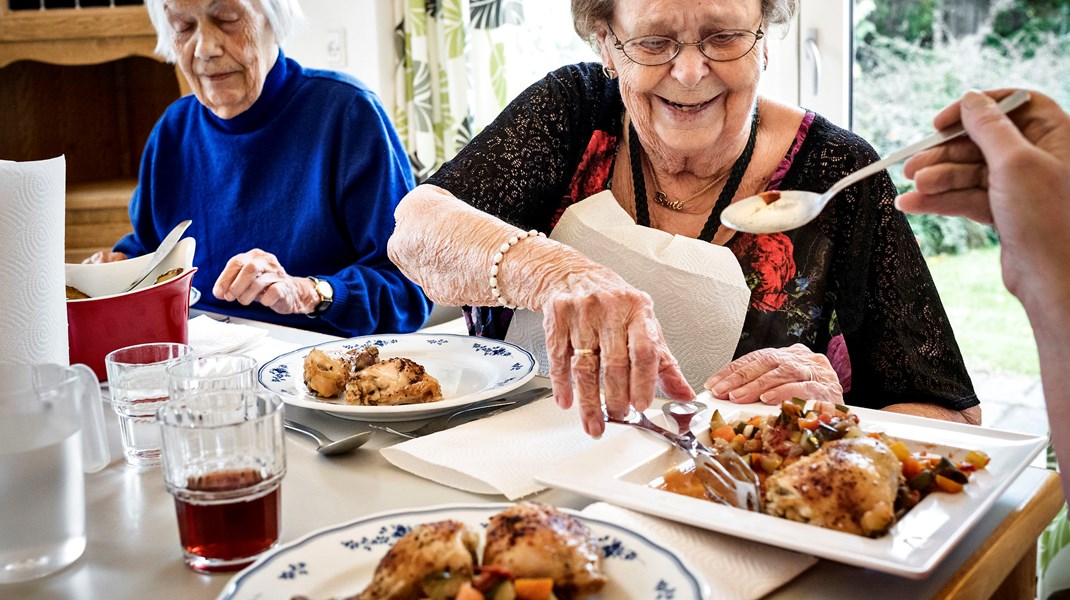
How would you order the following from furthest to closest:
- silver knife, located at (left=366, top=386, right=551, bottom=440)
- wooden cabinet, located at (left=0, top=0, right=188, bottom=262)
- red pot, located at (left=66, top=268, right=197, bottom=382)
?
wooden cabinet, located at (left=0, top=0, right=188, bottom=262) → red pot, located at (left=66, top=268, right=197, bottom=382) → silver knife, located at (left=366, top=386, right=551, bottom=440)

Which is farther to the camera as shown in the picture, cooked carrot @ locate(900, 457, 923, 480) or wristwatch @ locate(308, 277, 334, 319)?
wristwatch @ locate(308, 277, 334, 319)

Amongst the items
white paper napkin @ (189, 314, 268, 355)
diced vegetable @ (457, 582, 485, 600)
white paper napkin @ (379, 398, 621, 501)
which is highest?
diced vegetable @ (457, 582, 485, 600)

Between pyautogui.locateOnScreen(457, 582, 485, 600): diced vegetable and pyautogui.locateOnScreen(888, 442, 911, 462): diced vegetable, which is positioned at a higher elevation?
pyautogui.locateOnScreen(457, 582, 485, 600): diced vegetable

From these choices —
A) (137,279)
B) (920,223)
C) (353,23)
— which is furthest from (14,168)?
(920,223)

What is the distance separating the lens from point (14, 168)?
96cm

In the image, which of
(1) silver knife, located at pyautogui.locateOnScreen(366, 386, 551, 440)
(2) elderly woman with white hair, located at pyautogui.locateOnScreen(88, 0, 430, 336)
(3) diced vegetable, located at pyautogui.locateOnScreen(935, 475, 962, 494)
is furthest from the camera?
(2) elderly woman with white hair, located at pyautogui.locateOnScreen(88, 0, 430, 336)

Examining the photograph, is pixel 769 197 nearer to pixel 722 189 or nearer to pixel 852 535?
pixel 722 189

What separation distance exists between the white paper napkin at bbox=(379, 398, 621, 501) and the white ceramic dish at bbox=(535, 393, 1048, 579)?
0.06 m

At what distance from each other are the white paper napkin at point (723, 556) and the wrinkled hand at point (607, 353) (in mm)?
166

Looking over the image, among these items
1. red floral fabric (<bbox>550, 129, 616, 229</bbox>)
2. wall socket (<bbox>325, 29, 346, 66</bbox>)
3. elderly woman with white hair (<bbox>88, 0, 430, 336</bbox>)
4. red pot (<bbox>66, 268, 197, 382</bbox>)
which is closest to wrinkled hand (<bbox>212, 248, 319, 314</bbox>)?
→ elderly woman with white hair (<bbox>88, 0, 430, 336</bbox>)

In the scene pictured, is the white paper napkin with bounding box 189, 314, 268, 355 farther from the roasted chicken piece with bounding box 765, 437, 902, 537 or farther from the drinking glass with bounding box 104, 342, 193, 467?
the roasted chicken piece with bounding box 765, 437, 902, 537

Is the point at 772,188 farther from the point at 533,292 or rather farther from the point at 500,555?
the point at 500,555

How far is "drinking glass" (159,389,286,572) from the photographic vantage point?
0.79 meters

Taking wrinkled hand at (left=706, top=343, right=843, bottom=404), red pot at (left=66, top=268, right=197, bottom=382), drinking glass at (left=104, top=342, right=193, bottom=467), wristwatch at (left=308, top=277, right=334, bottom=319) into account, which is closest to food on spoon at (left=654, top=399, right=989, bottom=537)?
wrinkled hand at (left=706, top=343, right=843, bottom=404)
